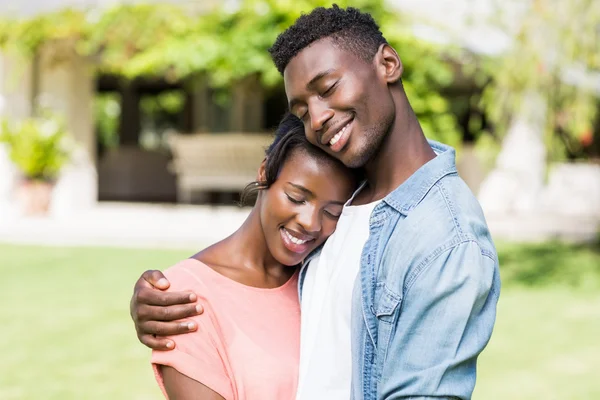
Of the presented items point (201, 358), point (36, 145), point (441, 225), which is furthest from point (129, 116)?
point (441, 225)

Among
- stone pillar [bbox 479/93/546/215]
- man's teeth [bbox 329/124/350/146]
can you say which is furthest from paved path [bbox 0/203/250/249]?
man's teeth [bbox 329/124/350/146]

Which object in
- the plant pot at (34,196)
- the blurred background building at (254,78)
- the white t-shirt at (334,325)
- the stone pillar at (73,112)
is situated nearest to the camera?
the white t-shirt at (334,325)

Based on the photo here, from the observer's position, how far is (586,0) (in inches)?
280

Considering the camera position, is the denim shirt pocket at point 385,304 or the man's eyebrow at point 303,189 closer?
the denim shirt pocket at point 385,304

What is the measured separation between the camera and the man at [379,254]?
125cm

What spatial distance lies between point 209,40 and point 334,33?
33.8 feet

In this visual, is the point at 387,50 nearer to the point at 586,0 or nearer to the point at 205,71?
the point at 586,0

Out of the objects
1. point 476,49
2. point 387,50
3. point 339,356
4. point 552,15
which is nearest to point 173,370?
point 339,356

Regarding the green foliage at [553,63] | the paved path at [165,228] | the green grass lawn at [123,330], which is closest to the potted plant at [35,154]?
the paved path at [165,228]

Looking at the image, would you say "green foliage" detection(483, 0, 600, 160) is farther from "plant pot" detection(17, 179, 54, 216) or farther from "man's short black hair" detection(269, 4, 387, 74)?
"plant pot" detection(17, 179, 54, 216)

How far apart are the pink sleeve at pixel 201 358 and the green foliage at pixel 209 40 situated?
8.92m

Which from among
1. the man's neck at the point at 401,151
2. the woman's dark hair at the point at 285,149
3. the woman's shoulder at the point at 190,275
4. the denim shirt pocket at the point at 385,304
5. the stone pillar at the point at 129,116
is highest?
the man's neck at the point at 401,151

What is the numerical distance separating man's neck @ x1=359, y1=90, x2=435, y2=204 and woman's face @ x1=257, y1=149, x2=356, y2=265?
0.15 metres

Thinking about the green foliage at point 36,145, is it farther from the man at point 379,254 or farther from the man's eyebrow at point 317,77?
the man's eyebrow at point 317,77
